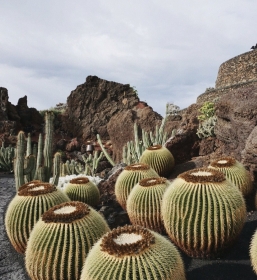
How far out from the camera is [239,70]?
2477cm

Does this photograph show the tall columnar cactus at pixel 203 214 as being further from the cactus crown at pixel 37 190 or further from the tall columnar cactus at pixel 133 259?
the cactus crown at pixel 37 190

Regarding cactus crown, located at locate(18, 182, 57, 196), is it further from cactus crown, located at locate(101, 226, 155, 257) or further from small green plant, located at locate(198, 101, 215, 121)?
small green plant, located at locate(198, 101, 215, 121)

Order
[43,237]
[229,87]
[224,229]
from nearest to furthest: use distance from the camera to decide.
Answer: [43,237], [224,229], [229,87]

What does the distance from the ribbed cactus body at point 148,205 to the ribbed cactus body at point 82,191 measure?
1436mm

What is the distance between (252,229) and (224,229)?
1.09 m

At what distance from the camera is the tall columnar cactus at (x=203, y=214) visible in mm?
3836

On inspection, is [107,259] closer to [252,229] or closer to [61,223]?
[61,223]

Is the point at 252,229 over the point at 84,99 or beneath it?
beneath

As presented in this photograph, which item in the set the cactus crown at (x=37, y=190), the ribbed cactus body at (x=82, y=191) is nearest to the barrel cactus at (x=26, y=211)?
the cactus crown at (x=37, y=190)

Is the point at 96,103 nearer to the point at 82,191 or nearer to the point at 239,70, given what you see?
the point at 239,70

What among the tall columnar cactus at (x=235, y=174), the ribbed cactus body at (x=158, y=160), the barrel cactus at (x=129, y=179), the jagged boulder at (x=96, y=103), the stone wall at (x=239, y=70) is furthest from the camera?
the stone wall at (x=239, y=70)

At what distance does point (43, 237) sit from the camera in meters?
3.55

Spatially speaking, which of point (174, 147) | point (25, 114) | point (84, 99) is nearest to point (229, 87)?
point (84, 99)

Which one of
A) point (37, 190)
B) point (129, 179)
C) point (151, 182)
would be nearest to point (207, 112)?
point (129, 179)
